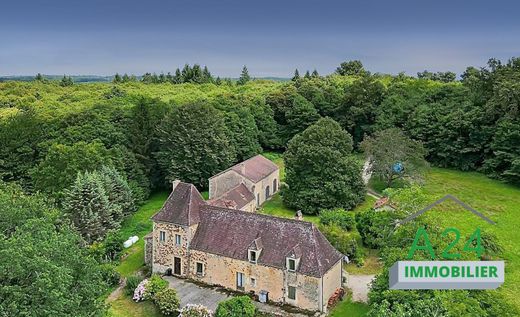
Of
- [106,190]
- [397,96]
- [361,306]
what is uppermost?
[397,96]

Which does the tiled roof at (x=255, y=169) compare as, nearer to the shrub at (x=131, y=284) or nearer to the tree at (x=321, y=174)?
the tree at (x=321, y=174)

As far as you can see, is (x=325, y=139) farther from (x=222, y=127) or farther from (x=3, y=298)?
(x=3, y=298)

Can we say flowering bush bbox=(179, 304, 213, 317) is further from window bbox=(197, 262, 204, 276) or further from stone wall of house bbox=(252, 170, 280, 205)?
stone wall of house bbox=(252, 170, 280, 205)

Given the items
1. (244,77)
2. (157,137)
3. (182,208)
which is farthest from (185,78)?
(182,208)

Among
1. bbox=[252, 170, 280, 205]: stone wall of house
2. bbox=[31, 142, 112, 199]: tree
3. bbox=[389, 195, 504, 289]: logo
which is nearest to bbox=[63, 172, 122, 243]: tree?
bbox=[31, 142, 112, 199]: tree

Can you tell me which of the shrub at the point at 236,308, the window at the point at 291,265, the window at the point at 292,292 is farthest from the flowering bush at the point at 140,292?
the window at the point at 291,265

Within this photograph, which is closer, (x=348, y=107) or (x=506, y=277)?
(x=506, y=277)

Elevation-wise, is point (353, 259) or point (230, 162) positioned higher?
point (230, 162)

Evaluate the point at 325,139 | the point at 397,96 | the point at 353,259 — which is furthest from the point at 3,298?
the point at 397,96
